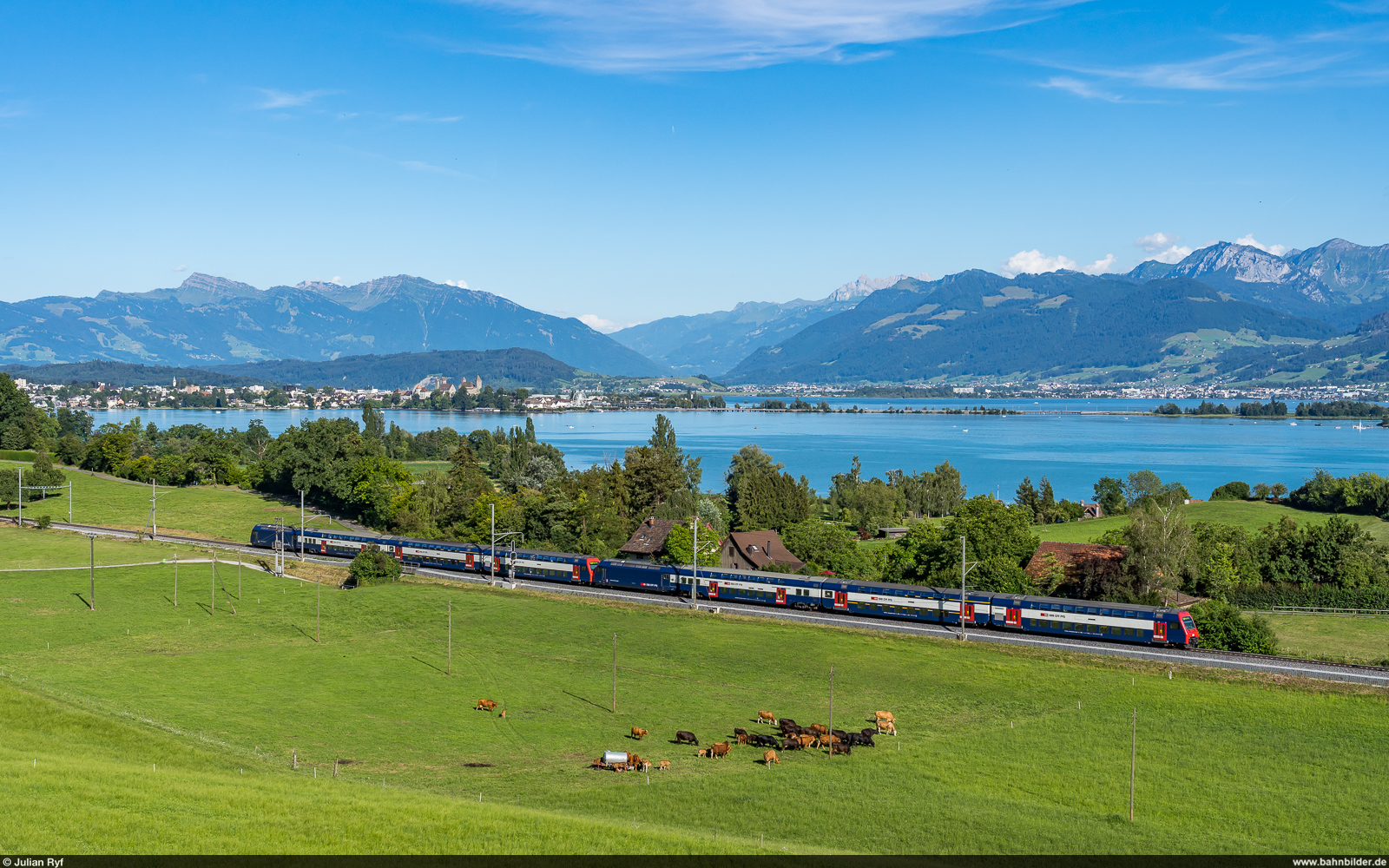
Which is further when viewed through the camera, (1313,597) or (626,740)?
(1313,597)

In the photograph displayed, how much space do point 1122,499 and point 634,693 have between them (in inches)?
3900

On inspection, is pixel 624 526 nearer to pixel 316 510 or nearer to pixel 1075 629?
pixel 316 510

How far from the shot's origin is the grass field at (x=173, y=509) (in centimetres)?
9288

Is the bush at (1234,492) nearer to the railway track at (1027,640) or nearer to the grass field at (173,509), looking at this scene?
the railway track at (1027,640)

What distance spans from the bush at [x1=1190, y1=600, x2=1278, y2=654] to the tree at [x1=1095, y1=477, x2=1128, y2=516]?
7457cm

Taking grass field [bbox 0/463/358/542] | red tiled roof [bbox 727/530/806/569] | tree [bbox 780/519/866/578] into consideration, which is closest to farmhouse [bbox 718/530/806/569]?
red tiled roof [bbox 727/530/806/569]

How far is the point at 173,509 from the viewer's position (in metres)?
101

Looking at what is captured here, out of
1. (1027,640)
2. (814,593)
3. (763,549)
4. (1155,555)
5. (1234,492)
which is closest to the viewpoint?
(1027,640)

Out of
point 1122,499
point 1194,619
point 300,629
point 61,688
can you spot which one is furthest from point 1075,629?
point 1122,499

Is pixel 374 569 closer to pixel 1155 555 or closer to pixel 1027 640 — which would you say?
pixel 1027 640

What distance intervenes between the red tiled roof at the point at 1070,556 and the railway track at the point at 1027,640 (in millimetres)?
12231

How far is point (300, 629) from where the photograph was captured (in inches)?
2088

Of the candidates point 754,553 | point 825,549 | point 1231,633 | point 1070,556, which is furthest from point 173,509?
point 1231,633

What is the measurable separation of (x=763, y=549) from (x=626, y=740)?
1551 inches
